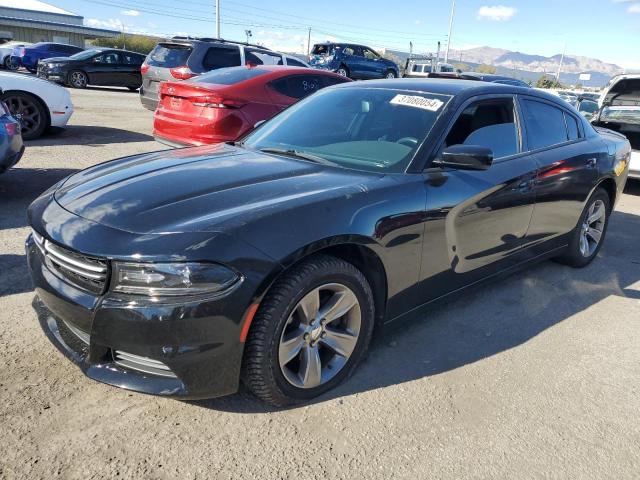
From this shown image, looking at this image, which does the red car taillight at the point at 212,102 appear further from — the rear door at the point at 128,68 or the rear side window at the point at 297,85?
the rear door at the point at 128,68

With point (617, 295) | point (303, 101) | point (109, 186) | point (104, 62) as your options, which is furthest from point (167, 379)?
point (104, 62)

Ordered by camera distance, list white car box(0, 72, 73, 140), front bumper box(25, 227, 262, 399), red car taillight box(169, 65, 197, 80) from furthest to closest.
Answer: red car taillight box(169, 65, 197, 80) < white car box(0, 72, 73, 140) < front bumper box(25, 227, 262, 399)

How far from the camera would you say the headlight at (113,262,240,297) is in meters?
2.21

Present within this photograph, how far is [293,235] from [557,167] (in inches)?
105

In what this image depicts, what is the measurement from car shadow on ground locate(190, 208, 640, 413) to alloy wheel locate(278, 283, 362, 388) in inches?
6.3

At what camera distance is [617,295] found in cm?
445

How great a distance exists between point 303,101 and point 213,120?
7.57ft

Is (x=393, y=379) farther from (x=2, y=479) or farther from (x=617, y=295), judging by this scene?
(x=617, y=295)

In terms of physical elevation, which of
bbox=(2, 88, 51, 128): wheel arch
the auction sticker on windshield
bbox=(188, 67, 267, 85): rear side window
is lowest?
bbox=(2, 88, 51, 128): wheel arch

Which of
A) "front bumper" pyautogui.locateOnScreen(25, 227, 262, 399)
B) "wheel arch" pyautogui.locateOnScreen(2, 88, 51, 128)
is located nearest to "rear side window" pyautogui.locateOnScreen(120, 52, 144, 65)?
"wheel arch" pyautogui.locateOnScreen(2, 88, 51, 128)

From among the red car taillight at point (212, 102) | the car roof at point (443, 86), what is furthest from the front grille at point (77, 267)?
the red car taillight at point (212, 102)

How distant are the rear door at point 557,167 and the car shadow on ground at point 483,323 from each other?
1.29 ft

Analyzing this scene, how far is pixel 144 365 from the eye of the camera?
2.32 metres

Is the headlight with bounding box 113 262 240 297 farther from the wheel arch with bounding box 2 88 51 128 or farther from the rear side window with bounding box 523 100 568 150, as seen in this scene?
the wheel arch with bounding box 2 88 51 128
